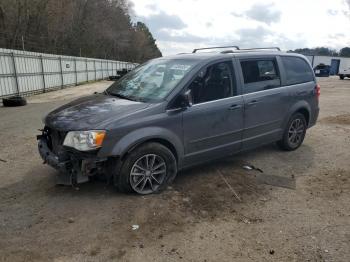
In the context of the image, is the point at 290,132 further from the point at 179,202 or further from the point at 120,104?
the point at 120,104

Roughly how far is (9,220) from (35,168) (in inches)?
67.6

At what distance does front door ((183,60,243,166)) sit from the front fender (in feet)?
0.76

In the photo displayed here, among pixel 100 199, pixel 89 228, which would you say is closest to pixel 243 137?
pixel 100 199

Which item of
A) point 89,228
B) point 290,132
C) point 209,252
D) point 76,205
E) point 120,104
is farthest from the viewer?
point 290,132

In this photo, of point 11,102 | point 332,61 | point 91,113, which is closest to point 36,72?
point 11,102

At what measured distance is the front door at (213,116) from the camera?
4.43m

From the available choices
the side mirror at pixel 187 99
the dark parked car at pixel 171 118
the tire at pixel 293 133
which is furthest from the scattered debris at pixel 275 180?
the side mirror at pixel 187 99

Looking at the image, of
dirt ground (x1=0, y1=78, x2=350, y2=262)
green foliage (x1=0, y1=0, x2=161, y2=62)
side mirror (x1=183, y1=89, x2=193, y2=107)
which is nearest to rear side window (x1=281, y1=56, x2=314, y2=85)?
dirt ground (x1=0, y1=78, x2=350, y2=262)

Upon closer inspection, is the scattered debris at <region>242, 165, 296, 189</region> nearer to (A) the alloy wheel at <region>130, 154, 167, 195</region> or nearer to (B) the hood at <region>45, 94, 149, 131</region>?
(A) the alloy wheel at <region>130, 154, 167, 195</region>

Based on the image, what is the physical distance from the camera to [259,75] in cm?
530

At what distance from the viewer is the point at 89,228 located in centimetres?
A: 340

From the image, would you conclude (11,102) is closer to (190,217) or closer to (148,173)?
(148,173)

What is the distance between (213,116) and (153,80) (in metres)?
1.03

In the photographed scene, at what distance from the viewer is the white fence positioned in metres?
14.8
